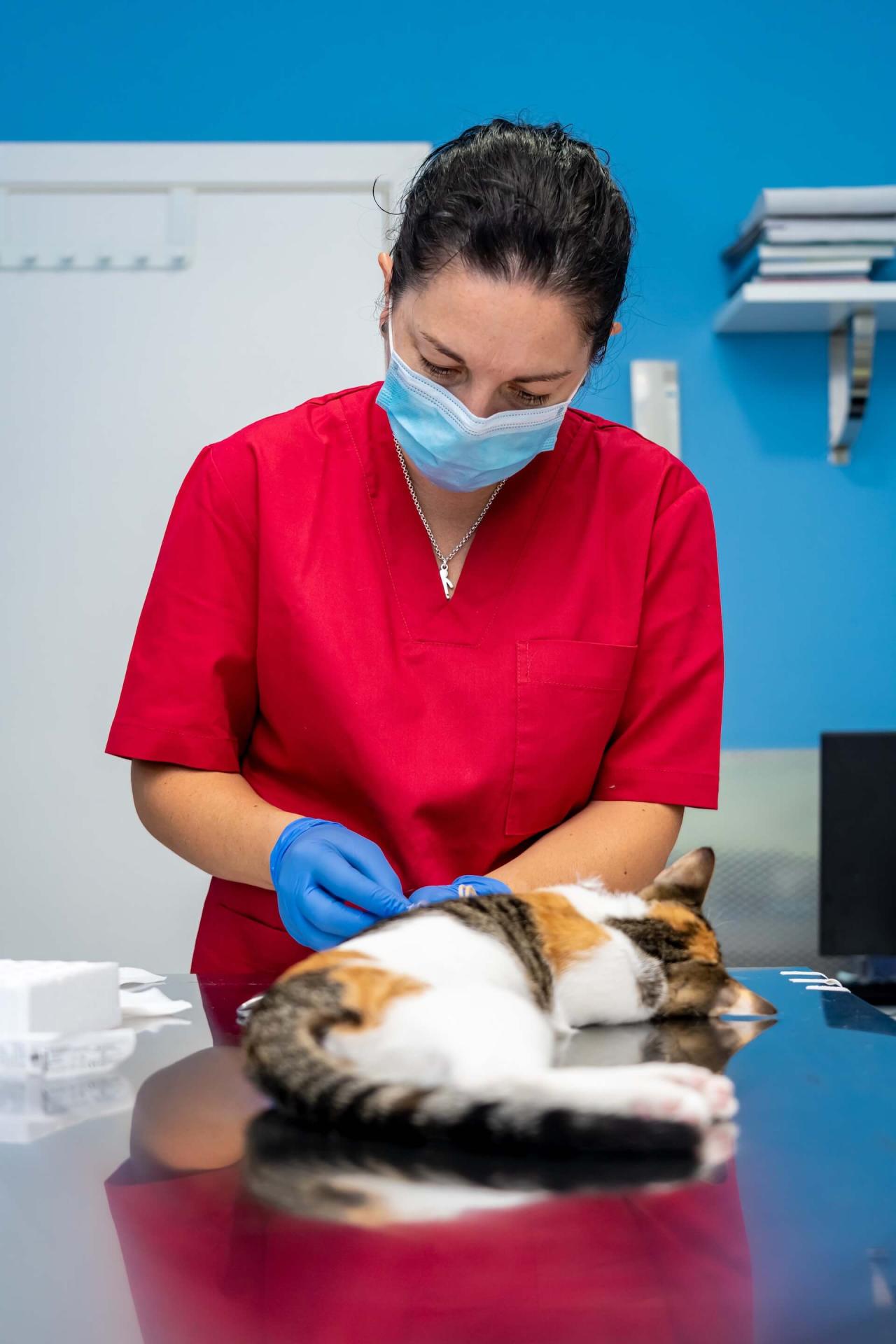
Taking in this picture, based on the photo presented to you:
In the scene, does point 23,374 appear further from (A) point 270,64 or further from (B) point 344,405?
(B) point 344,405

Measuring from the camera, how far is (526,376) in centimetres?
123

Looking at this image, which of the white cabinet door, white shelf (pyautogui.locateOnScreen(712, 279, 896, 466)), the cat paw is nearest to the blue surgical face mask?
the cat paw

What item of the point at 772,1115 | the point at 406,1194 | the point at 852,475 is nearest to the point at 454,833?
the point at 772,1115

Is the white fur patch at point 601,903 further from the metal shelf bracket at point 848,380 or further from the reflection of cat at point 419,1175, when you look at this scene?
the metal shelf bracket at point 848,380

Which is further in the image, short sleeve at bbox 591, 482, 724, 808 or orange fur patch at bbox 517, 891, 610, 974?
short sleeve at bbox 591, 482, 724, 808

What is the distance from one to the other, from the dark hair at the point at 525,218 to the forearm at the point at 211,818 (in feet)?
1.89

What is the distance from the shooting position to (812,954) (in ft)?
8.75

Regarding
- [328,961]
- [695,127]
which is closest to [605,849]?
[328,961]

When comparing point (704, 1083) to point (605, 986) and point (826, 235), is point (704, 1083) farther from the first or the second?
point (826, 235)

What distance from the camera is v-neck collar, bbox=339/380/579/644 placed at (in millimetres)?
1425

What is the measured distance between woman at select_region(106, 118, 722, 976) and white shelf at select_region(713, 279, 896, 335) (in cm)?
116

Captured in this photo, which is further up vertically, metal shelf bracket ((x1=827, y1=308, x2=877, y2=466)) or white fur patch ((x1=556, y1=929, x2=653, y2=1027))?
metal shelf bracket ((x1=827, y1=308, x2=877, y2=466))

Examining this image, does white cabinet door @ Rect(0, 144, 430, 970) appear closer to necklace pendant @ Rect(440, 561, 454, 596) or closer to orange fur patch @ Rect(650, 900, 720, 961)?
necklace pendant @ Rect(440, 561, 454, 596)

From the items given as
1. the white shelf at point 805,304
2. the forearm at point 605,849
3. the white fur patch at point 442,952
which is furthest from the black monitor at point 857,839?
the white fur patch at point 442,952
